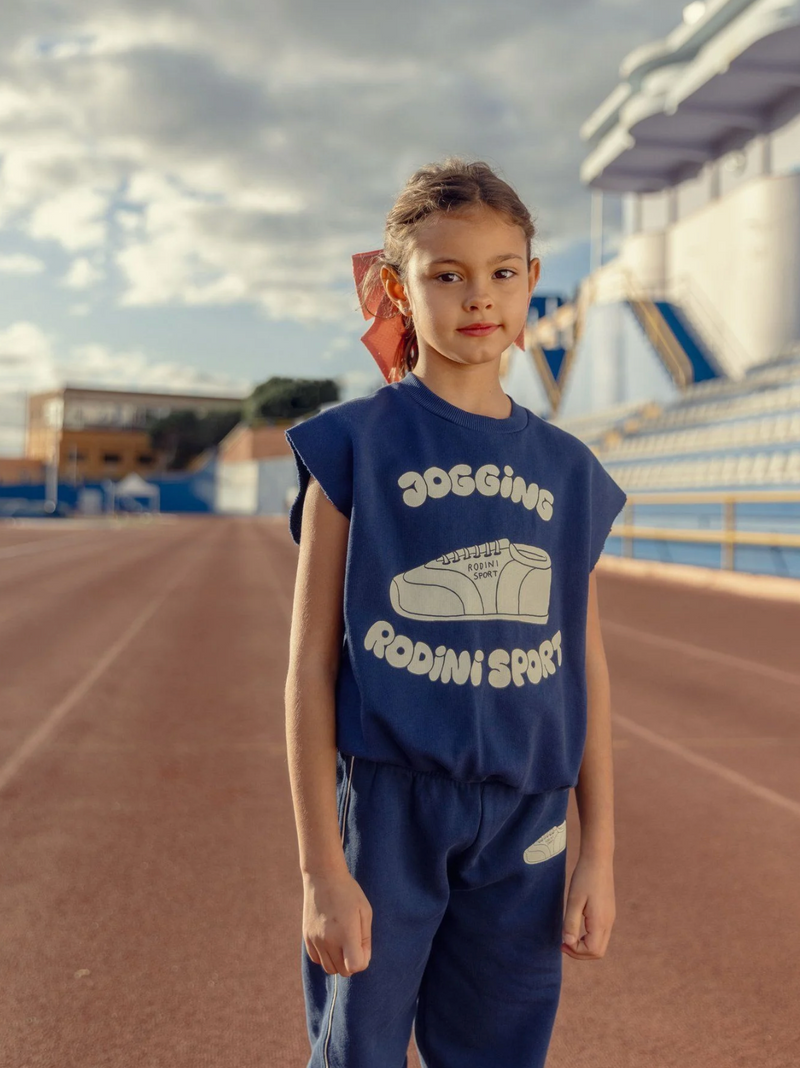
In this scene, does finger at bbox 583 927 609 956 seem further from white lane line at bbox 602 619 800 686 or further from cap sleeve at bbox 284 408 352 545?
white lane line at bbox 602 619 800 686

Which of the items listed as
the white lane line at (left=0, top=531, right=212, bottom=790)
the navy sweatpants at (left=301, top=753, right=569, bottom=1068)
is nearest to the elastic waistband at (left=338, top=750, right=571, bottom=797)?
the navy sweatpants at (left=301, top=753, right=569, bottom=1068)

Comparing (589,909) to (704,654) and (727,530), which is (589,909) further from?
(727,530)

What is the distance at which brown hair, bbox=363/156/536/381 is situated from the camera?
142 cm

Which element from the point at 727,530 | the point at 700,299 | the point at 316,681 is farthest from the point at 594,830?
the point at 700,299

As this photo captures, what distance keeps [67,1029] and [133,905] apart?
2.34ft

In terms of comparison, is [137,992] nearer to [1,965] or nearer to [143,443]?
[1,965]

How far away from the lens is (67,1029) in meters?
2.35

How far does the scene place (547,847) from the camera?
1.45 metres

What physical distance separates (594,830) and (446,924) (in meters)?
0.27

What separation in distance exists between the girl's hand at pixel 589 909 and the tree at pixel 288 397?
325 ft

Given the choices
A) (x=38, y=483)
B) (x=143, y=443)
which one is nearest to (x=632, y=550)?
(x=38, y=483)

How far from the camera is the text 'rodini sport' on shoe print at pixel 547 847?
142 cm

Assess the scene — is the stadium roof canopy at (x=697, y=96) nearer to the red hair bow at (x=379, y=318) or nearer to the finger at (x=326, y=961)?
the red hair bow at (x=379, y=318)

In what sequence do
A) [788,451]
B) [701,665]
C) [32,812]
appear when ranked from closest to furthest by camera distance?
[32,812] → [701,665] → [788,451]
